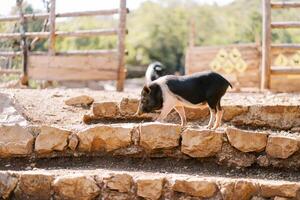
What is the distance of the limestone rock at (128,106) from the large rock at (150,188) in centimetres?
140

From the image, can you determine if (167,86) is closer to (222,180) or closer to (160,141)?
(160,141)

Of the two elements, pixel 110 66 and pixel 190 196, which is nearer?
pixel 190 196

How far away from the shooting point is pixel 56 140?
4.68m

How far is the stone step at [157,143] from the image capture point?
4.52 m

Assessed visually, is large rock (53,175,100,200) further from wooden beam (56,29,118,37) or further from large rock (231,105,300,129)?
wooden beam (56,29,118,37)

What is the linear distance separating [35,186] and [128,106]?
4.89 ft

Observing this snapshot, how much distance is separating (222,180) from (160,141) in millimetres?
731

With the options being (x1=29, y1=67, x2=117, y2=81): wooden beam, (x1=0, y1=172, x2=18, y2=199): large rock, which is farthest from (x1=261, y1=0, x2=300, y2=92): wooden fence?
(x1=0, y1=172, x2=18, y2=199): large rock

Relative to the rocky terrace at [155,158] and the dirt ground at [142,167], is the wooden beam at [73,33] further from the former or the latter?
the dirt ground at [142,167]

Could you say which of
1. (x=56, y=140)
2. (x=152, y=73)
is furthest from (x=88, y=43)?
(x=56, y=140)

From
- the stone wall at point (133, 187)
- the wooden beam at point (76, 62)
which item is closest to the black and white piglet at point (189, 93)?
the stone wall at point (133, 187)

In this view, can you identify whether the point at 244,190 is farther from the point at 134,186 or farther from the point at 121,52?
the point at 121,52

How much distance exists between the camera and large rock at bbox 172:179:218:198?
4039 millimetres

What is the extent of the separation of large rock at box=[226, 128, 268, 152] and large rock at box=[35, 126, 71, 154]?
1399mm
